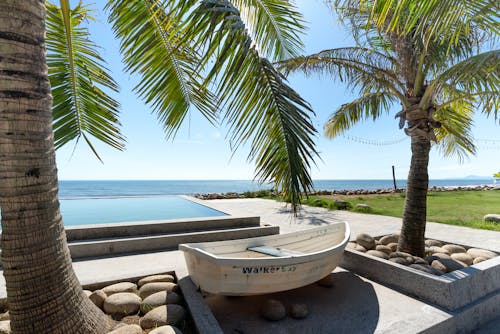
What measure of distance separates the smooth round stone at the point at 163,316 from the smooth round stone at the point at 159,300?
5.9 inches

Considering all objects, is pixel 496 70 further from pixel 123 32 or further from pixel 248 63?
pixel 123 32

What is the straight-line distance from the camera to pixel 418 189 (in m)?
4.25

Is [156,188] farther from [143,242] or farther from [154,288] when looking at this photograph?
[154,288]

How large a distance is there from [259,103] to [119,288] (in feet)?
8.90

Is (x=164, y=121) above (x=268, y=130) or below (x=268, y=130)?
above

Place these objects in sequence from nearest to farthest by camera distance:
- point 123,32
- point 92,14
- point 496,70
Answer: point 123,32 → point 92,14 → point 496,70

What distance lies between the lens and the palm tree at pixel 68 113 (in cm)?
170

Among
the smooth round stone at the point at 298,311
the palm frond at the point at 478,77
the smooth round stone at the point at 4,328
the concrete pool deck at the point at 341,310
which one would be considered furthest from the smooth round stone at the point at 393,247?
the smooth round stone at the point at 4,328

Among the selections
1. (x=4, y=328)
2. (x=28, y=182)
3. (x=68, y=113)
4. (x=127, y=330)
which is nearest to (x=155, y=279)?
(x=127, y=330)

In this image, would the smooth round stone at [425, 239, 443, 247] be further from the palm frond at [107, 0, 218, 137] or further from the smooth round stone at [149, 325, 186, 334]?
the smooth round stone at [149, 325, 186, 334]

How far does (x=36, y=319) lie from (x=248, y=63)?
94.1 inches

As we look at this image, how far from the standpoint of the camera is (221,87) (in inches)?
83.9

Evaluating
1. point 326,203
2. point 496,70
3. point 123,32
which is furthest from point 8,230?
point 326,203

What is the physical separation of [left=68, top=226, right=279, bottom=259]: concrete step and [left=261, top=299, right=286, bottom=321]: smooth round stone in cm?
346
